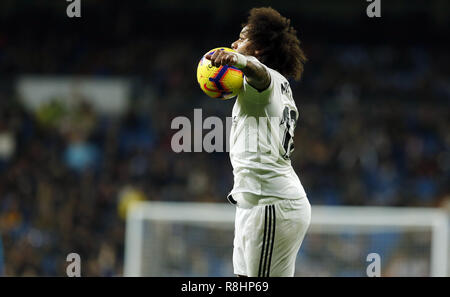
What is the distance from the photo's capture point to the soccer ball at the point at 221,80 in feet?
13.0

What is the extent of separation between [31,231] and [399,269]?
6882 mm

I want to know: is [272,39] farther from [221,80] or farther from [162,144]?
[162,144]

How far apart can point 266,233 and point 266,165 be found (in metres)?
0.38

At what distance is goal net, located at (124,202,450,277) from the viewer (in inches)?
313

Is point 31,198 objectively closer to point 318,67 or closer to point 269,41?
point 318,67

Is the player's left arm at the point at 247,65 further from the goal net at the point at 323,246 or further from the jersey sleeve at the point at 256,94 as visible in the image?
the goal net at the point at 323,246

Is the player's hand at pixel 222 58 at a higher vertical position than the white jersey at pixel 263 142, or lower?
higher

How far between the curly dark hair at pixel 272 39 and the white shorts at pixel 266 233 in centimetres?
81

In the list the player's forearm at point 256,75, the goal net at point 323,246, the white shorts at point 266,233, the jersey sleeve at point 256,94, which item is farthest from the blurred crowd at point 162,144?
the player's forearm at point 256,75

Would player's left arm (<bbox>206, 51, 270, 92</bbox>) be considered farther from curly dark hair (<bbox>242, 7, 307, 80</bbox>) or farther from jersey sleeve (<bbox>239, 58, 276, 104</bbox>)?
curly dark hair (<bbox>242, 7, 307, 80</bbox>)

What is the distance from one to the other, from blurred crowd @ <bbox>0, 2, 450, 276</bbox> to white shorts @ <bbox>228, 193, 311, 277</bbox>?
24.1 feet

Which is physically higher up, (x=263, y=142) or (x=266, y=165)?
(x=263, y=142)

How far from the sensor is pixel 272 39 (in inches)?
161

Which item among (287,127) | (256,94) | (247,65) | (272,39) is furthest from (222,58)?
(287,127)
